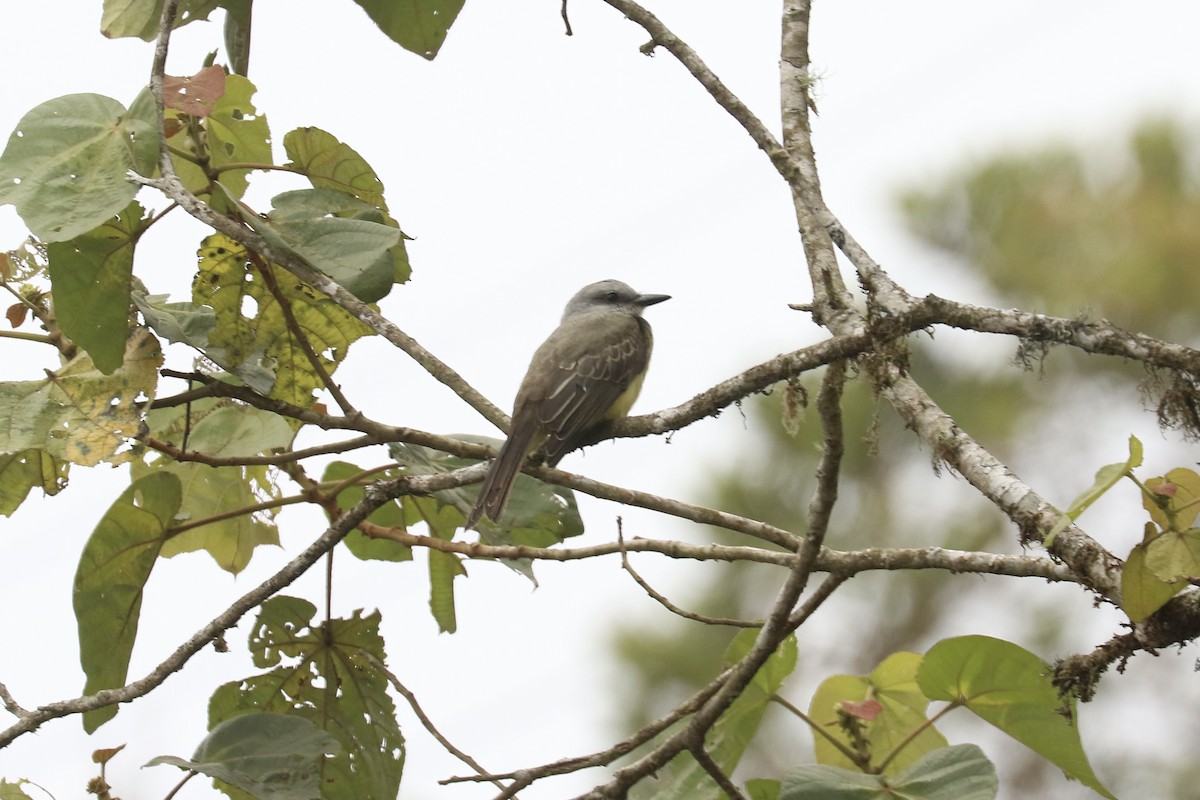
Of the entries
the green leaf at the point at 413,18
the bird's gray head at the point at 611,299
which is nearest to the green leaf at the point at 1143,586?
the green leaf at the point at 413,18

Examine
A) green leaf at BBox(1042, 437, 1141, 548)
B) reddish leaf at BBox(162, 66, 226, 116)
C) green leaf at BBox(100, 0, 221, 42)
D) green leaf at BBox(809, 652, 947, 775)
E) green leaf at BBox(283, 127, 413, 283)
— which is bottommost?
green leaf at BBox(1042, 437, 1141, 548)

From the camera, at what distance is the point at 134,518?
2.90 m

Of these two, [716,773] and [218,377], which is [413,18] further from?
[716,773]

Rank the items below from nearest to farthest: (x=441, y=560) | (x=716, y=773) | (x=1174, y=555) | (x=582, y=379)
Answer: (x=1174, y=555) → (x=716, y=773) → (x=441, y=560) → (x=582, y=379)

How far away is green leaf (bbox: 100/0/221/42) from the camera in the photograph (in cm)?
329

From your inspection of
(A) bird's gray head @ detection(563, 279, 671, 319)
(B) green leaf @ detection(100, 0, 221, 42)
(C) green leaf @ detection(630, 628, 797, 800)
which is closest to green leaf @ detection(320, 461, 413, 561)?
(C) green leaf @ detection(630, 628, 797, 800)

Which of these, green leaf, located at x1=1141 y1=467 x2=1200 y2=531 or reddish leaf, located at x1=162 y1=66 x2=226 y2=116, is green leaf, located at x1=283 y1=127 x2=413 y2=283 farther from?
green leaf, located at x1=1141 y1=467 x2=1200 y2=531

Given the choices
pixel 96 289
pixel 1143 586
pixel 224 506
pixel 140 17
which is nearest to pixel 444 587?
pixel 224 506

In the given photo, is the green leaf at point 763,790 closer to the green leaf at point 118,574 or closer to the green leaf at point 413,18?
the green leaf at point 118,574

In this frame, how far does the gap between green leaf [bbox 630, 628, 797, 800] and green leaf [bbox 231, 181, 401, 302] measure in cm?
110

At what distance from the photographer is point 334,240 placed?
2785 millimetres

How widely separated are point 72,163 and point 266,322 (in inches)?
25.5

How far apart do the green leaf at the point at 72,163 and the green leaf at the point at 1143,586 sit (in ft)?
6.32

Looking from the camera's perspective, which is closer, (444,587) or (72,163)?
(72,163)
